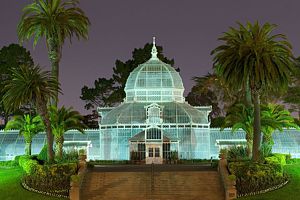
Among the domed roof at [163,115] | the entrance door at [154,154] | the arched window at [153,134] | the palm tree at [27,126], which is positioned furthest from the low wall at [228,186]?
the palm tree at [27,126]

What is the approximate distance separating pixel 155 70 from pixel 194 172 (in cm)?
2788

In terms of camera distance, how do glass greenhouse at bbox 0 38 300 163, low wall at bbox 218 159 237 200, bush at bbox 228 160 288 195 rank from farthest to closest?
glass greenhouse at bbox 0 38 300 163
bush at bbox 228 160 288 195
low wall at bbox 218 159 237 200

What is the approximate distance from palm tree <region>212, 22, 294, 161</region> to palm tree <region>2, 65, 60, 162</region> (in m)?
14.5

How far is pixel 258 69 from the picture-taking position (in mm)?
43312

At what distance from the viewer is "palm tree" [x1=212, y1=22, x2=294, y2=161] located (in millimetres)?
43719

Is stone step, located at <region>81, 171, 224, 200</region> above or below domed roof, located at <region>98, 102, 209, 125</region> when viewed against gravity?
below

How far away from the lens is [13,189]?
42906mm

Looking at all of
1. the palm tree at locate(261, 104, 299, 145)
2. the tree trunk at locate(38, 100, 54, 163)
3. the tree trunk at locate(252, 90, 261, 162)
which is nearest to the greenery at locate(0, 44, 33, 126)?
the tree trunk at locate(38, 100, 54, 163)

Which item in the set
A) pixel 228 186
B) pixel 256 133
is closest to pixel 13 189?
pixel 228 186

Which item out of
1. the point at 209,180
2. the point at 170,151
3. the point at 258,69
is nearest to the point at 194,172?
the point at 209,180

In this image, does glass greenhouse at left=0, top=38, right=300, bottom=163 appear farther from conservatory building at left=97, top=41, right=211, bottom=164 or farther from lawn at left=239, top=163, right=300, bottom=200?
lawn at left=239, top=163, right=300, bottom=200

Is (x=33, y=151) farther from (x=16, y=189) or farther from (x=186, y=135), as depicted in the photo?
(x=16, y=189)

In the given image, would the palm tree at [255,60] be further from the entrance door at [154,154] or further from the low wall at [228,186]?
the entrance door at [154,154]

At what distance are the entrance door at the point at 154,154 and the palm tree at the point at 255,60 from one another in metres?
19.2
